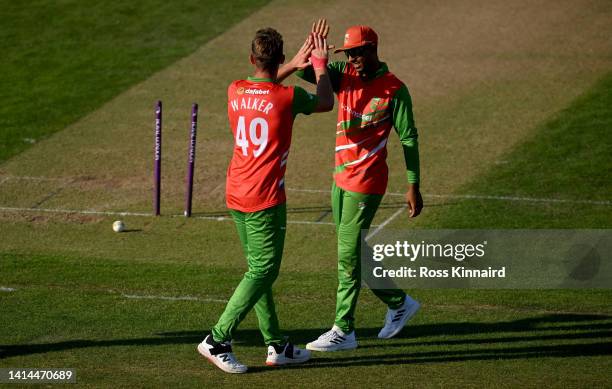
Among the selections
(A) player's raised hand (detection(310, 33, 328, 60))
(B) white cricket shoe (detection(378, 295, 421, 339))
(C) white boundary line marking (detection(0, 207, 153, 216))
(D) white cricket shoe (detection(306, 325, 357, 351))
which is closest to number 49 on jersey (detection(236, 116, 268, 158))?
(A) player's raised hand (detection(310, 33, 328, 60))

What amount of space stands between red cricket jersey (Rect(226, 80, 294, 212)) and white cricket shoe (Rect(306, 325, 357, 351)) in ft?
4.95

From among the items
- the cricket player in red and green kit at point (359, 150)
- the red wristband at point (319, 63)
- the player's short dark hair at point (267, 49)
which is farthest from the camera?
the cricket player in red and green kit at point (359, 150)

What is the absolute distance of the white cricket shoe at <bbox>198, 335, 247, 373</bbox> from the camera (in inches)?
364

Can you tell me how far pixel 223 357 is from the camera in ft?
→ 30.4

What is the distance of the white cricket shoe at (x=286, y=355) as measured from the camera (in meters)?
9.45

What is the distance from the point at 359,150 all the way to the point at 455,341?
2.05 metres

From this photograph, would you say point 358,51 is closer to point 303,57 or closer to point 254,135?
point 303,57

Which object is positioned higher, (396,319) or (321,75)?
(321,75)

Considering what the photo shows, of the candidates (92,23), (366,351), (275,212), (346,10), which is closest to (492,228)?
(366,351)

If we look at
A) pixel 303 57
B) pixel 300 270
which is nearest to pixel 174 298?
pixel 300 270

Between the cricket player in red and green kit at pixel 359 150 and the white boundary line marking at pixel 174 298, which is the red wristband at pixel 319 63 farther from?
the white boundary line marking at pixel 174 298

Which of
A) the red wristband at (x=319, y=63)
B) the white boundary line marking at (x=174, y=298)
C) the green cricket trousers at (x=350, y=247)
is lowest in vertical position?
the white boundary line marking at (x=174, y=298)

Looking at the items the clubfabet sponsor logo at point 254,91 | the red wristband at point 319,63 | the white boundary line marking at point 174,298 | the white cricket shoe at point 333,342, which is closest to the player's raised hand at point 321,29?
the red wristband at point 319,63

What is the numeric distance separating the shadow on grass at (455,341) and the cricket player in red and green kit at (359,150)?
0.38m
